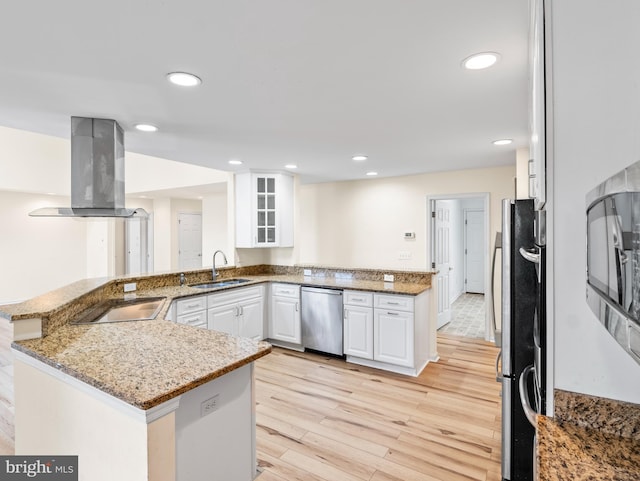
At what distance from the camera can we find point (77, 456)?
1.41 meters

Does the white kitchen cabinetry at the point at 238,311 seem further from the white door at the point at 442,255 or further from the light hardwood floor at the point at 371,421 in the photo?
the white door at the point at 442,255

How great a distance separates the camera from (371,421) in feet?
8.46

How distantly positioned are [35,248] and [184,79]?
301 inches

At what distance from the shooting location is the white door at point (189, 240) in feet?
27.1

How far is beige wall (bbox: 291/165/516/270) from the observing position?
462 centimetres

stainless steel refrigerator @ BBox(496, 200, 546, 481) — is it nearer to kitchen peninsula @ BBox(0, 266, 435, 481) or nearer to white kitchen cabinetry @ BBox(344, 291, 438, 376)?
kitchen peninsula @ BBox(0, 266, 435, 481)

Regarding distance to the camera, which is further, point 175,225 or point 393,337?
point 175,225

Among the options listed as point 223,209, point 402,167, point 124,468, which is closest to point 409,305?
point 402,167

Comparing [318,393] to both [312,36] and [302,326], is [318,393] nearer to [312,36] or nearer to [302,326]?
[302,326]

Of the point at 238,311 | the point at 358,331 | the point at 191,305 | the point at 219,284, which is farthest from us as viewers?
the point at 219,284

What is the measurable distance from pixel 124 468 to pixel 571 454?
140cm

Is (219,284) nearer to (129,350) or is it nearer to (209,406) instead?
(129,350)

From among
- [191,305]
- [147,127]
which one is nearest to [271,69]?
[147,127]

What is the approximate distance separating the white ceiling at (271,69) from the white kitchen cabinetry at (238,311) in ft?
5.58
